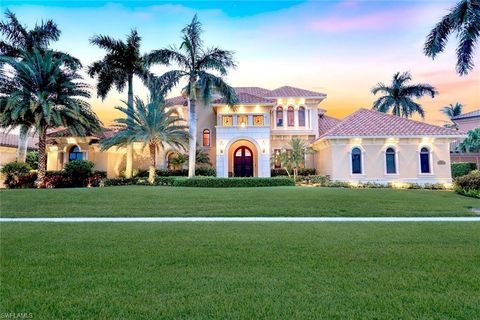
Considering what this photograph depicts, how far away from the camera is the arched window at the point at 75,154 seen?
85.9ft

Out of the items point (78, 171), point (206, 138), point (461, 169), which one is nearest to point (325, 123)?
point (206, 138)

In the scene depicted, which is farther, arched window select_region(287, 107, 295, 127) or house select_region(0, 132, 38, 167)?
arched window select_region(287, 107, 295, 127)

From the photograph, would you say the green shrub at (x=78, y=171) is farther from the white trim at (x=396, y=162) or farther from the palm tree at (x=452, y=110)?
the palm tree at (x=452, y=110)

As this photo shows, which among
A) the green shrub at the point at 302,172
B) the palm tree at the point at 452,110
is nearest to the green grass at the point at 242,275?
the green shrub at the point at 302,172

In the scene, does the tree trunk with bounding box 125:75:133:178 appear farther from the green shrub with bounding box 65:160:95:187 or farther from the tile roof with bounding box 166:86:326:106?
the tile roof with bounding box 166:86:326:106

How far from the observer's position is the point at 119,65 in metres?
24.8

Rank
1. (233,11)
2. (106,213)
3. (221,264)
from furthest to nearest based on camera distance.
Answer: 1. (233,11)
2. (106,213)
3. (221,264)

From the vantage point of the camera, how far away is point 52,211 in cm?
1194

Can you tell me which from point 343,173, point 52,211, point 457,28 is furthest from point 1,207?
point 457,28

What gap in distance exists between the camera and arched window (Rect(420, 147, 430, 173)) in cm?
2230

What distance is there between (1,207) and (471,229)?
59.5ft

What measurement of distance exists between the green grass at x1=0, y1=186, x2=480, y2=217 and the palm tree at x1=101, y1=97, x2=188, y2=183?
22.5ft

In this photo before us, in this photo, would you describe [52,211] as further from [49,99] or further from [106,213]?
[49,99]

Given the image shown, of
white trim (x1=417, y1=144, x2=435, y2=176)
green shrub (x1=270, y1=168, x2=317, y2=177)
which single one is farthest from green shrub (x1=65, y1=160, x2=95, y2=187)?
white trim (x1=417, y1=144, x2=435, y2=176)
